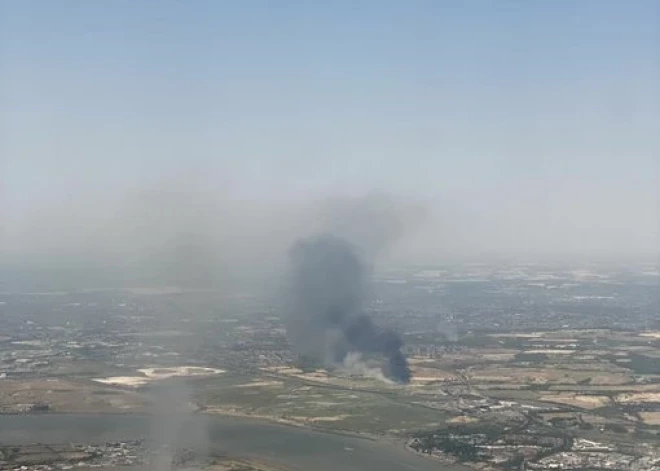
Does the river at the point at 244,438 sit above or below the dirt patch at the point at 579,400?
below

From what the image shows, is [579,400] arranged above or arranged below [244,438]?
above

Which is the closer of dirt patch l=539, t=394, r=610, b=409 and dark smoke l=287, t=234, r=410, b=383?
dirt patch l=539, t=394, r=610, b=409

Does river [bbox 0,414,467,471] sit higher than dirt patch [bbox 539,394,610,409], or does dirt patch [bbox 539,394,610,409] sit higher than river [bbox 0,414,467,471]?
dirt patch [bbox 539,394,610,409]

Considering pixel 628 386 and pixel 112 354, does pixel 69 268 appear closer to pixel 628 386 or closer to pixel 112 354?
pixel 112 354

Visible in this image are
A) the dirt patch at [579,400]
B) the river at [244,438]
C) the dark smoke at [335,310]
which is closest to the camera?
the river at [244,438]

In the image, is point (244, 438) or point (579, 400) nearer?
point (244, 438)
